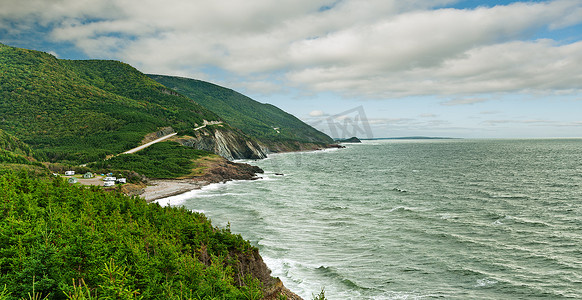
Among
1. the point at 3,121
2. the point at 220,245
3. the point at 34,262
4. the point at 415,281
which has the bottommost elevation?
the point at 415,281

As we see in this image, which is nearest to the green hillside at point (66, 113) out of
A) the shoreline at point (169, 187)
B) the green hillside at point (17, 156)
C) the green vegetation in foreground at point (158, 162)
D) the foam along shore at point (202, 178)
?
the green hillside at point (17, 156)

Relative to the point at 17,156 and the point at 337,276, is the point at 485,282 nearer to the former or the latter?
the point at 337,276

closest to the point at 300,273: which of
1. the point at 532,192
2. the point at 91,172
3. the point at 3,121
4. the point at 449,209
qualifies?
the point at 449,209

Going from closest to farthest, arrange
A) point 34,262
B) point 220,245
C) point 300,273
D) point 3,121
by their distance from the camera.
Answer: point 34,262
point 220,245
point 300,273
point 3,121

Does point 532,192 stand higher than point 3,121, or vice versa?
point 3,121

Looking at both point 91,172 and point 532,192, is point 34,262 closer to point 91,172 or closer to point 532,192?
point 91,172

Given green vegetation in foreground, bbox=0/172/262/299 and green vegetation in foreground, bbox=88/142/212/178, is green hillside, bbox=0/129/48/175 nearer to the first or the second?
green vegetation in foreground, bbox=88/142/212/178
